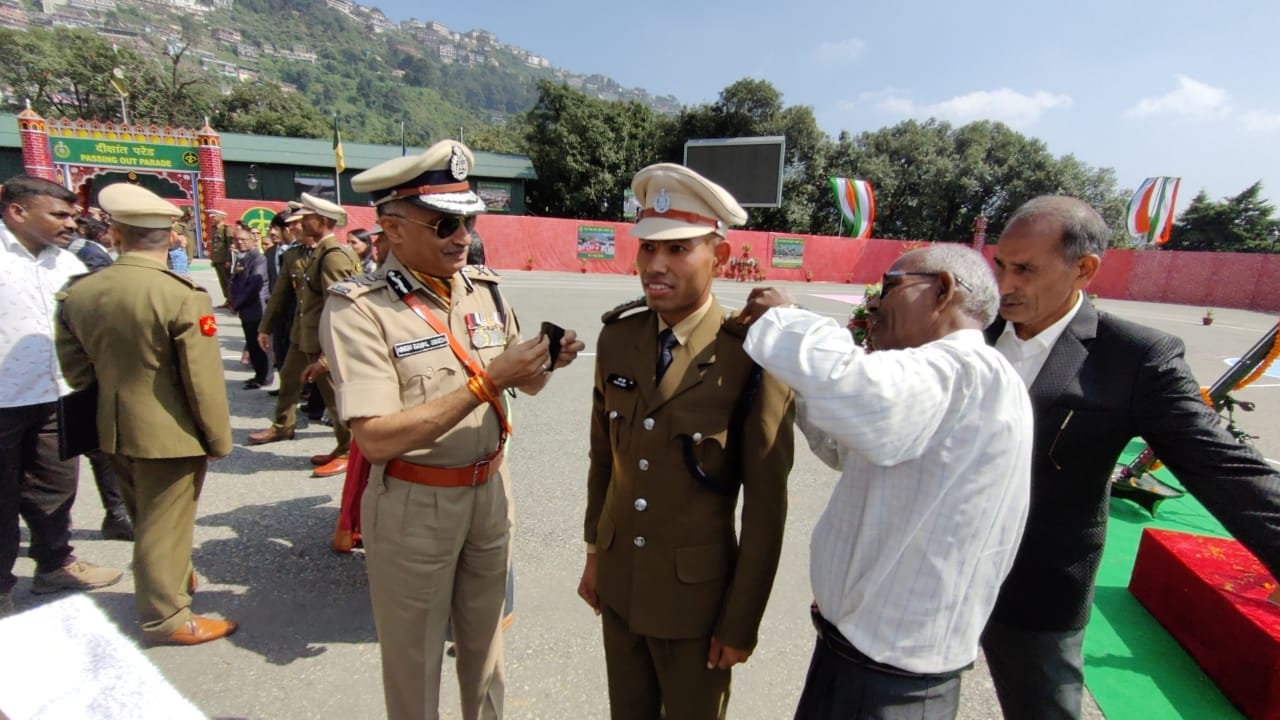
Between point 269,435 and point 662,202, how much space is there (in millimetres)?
5231

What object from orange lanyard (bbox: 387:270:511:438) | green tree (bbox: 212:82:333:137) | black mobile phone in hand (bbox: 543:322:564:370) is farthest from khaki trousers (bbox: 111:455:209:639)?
green tree (bbox: 212:82:333:137)

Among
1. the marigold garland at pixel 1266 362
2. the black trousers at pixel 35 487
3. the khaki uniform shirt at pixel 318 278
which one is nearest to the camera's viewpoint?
the black trousers at pixel 35 487

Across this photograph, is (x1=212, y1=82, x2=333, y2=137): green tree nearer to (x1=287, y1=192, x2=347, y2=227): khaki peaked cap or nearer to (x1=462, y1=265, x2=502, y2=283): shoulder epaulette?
(x1=287, y1=192, x2=347, y2=227): khaki peaked cap

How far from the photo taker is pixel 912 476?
130cm

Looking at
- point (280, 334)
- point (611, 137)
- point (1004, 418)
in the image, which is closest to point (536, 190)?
point (611, 137)

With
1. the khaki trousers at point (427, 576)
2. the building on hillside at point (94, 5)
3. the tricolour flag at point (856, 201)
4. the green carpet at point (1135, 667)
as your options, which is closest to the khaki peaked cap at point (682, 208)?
the khaki trousers at point (427, 576)

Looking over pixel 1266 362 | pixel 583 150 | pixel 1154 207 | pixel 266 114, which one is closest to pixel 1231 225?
pixel 1154 207

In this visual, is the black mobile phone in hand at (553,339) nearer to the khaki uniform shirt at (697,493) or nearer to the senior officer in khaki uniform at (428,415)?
the senior officer in khaki uniform at (428,415)

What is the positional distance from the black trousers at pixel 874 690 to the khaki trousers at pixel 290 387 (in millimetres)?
4947

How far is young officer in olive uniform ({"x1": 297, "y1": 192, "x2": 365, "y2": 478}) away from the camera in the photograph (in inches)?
181

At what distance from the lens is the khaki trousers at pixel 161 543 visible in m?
2.77

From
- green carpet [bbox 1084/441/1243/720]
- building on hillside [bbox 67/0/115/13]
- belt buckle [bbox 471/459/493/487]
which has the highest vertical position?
building on hillside [bbox 67/0/115/13]

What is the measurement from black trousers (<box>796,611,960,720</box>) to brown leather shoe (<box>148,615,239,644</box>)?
2927mm

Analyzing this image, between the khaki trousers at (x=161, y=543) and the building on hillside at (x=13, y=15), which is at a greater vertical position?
the building on hillside at (x=13, y=15)
